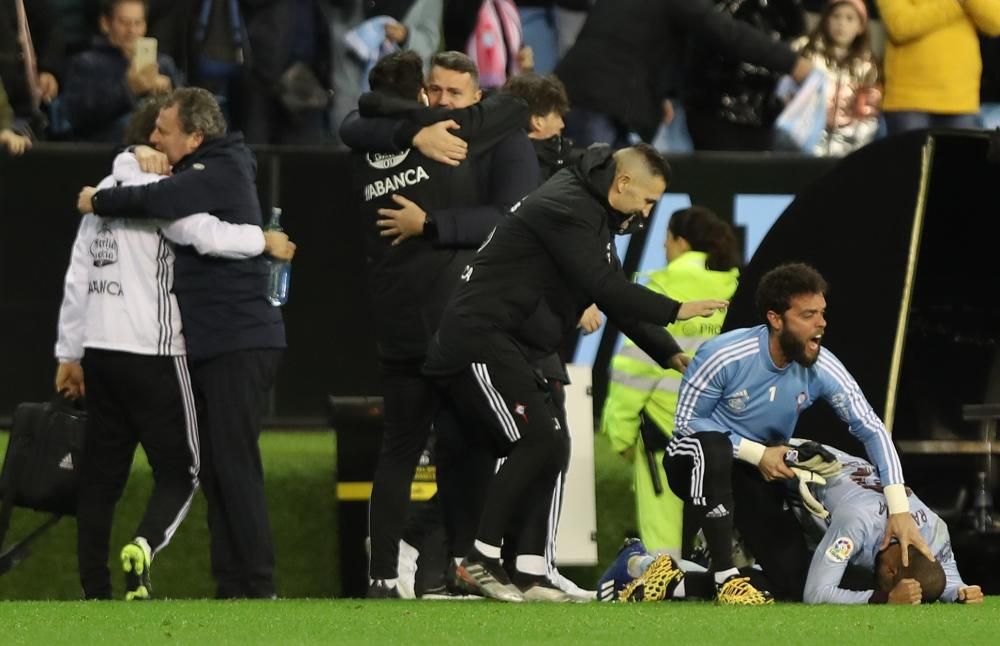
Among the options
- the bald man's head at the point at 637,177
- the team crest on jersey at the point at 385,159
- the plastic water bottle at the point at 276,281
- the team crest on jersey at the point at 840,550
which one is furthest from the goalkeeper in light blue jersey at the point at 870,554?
the plastic water bottle at the point at 276,281

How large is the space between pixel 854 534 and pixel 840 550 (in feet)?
0.29

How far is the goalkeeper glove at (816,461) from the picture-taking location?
9.33m

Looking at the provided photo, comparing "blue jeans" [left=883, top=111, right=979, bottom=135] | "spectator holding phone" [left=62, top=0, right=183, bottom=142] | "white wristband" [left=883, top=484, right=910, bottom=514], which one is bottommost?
"white wristband" [left=883, top=484, right=910, bottom=514]

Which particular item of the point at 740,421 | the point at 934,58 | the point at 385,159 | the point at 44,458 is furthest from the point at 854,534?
the point at 934,58

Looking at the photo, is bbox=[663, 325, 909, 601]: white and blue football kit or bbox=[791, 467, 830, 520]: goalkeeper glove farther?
bbox=[791, 467, 830, 520]: goalkeeper glove

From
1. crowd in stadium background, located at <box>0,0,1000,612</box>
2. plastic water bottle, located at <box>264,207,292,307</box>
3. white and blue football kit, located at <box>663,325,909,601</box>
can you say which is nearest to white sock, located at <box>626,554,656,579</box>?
white and blue football kit, located at <box>663,325,909,601</box>

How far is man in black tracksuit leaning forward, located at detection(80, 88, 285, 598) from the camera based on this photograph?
9.45 m

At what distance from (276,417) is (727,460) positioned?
371cm

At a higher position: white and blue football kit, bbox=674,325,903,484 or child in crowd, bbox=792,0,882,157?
child in crowd, bbox=792,0,882,157

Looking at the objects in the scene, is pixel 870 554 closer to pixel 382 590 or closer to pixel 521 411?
pixel 521 411

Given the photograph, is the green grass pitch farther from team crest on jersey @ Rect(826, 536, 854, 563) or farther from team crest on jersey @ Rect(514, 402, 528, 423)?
team crest on jersey @ Rect(514, 402, 528, 423)

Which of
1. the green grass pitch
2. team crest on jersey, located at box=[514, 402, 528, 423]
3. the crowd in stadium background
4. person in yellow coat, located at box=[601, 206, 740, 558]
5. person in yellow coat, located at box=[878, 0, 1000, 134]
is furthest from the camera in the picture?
person in yellow coat, located at box=[878, 0, 1000, 134]

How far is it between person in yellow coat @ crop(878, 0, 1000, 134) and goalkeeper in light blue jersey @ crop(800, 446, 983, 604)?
11.7 ft

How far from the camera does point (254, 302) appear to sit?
957 centimetres
